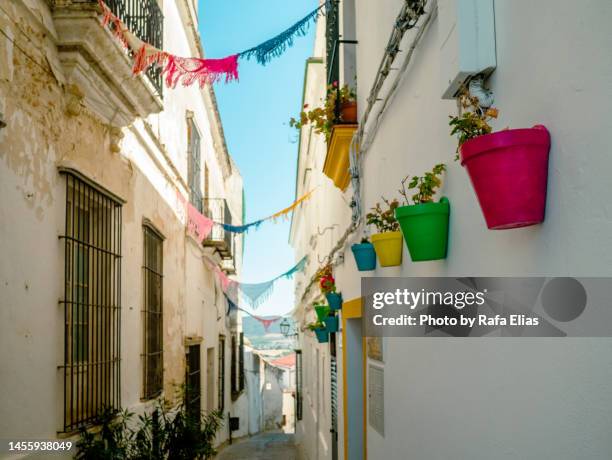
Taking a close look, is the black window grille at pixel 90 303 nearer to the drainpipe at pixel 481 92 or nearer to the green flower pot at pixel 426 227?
the green flower pot at pixel 426 227

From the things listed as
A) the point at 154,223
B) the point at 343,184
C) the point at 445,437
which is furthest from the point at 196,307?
the point at 445,437

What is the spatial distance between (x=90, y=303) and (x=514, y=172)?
13.2 feet

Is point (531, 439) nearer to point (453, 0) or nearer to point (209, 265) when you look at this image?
point (453, 0)

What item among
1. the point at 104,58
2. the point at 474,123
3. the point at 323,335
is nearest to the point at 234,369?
the point at 323,335

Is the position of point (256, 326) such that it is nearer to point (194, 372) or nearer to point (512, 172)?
point (194, 372)

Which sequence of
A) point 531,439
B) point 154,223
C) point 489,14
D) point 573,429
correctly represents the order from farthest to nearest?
point 154,223
point 489,14
point 531,439
point 573,429

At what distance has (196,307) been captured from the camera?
34.9 ft

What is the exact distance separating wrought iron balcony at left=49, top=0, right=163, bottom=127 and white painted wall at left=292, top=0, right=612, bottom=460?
229 cm

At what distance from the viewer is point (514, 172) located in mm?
1665

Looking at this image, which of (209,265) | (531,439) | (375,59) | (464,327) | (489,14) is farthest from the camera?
(209,265)

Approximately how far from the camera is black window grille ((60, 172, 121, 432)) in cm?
442

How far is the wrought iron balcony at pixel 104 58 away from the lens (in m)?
4.21

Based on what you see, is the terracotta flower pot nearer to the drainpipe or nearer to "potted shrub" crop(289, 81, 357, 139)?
"potted shrub" crop(289, 81, 357, 139)

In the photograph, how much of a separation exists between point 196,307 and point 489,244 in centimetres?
887
